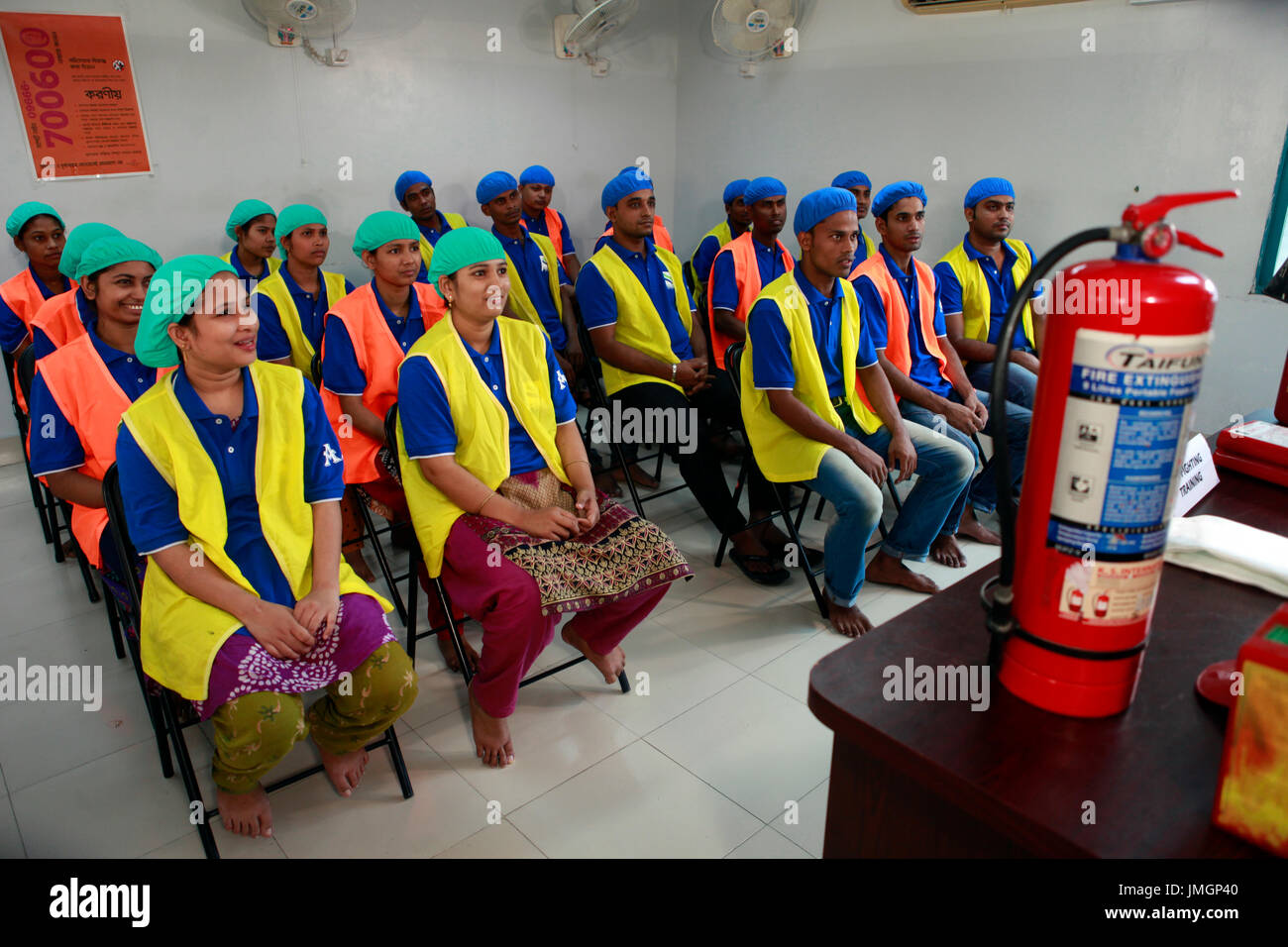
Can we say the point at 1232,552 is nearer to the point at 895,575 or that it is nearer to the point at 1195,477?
the point at 1195,477

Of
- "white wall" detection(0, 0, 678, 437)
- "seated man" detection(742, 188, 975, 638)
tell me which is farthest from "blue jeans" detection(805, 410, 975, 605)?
"white wall" detection(0, 0, 678, 437)

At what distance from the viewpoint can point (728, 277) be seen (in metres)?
4.12

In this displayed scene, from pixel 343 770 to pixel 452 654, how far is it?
0.62 m

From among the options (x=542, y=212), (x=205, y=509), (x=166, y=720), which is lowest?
(x=166, y=720)

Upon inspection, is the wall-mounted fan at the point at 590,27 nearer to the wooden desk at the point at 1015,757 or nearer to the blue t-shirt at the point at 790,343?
the blue t-shirt at the point at 790,343

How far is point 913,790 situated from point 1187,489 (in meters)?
0.90

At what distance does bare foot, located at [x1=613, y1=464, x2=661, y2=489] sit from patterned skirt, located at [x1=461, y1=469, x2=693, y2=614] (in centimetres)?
168

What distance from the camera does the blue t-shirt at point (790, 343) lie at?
282 centimetres

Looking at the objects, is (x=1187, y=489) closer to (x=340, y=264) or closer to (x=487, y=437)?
(x=487, y=437)

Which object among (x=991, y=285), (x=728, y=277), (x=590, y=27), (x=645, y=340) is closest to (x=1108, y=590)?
(x=645, y=340)

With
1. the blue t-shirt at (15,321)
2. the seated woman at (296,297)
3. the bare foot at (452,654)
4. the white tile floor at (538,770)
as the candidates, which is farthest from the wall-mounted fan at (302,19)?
the bare foot at (452,654)

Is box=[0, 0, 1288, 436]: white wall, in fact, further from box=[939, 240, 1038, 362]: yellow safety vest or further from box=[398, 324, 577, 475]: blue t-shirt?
box=[398, 324, 577, 475]: blue t-shirt

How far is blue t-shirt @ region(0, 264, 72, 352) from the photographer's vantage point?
Answer: 3.77 meters
